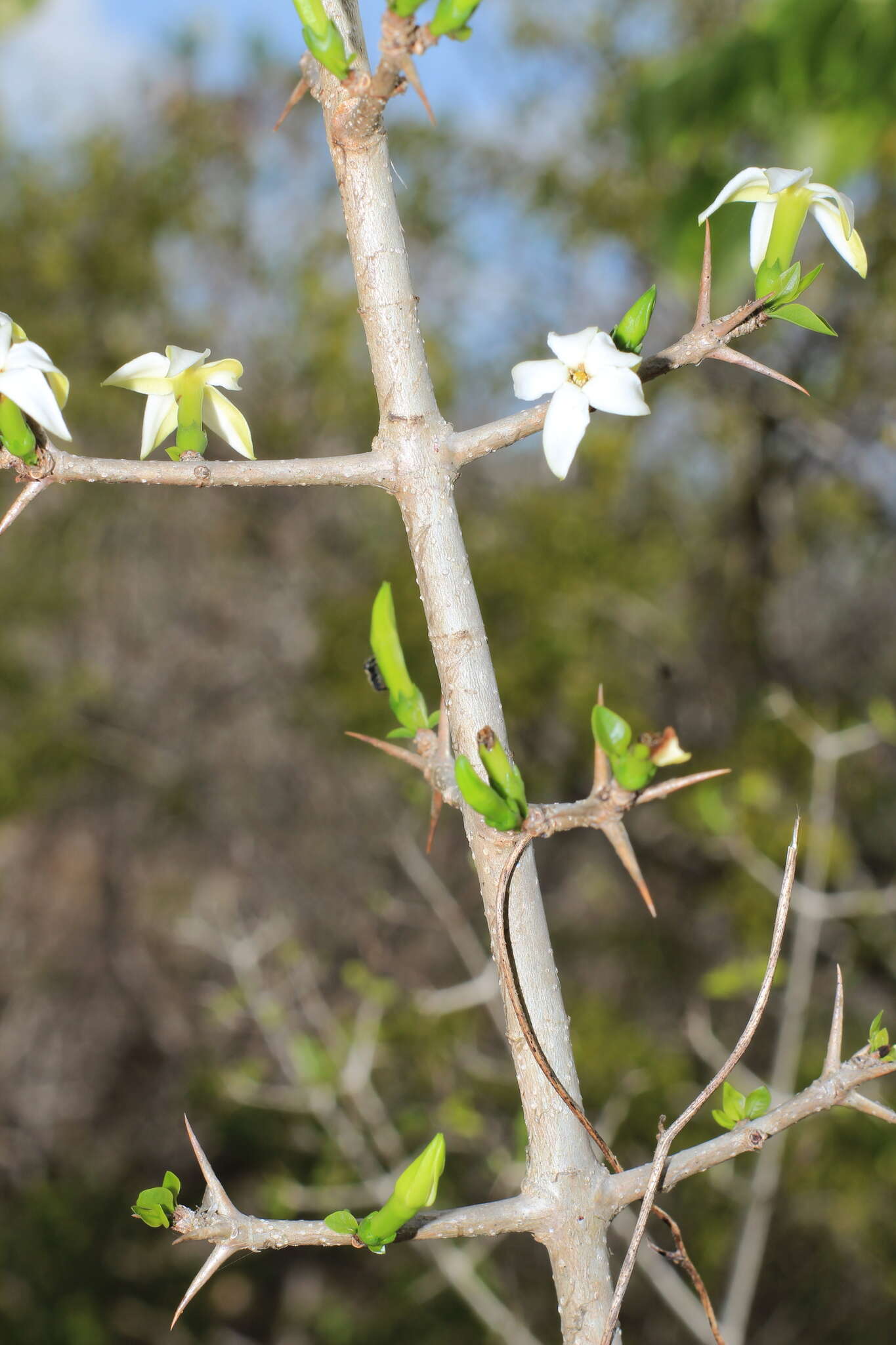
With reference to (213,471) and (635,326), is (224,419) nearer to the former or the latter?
(213,471)

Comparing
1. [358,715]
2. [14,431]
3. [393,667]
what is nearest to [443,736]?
[393,667]

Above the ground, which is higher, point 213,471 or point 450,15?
point 450,15

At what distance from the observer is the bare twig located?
0.51 m

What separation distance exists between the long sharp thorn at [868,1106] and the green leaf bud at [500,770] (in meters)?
0.27

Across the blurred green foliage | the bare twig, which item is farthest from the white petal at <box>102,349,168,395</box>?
the blurred green foliage

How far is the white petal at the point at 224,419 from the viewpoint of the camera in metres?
0.66

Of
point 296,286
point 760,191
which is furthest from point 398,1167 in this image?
point 296,286

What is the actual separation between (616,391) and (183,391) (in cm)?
27

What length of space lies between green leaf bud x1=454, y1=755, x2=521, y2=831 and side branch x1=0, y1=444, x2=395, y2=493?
178mm

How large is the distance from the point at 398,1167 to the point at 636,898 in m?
2.84

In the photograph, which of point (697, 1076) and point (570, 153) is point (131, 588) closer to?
point (570, 153)

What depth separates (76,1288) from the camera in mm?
3707

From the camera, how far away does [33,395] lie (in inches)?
21.3

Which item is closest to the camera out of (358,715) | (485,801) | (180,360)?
(485,801)
